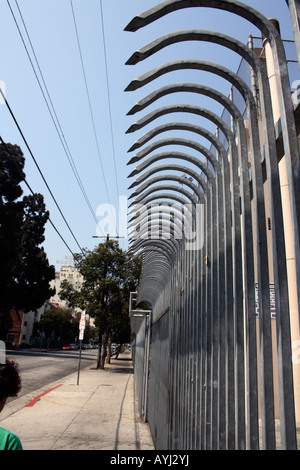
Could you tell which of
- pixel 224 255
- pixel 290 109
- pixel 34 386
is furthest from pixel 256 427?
pixel 34 386

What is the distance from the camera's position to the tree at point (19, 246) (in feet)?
111

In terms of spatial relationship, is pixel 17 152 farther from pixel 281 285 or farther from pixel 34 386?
pixel 281 285

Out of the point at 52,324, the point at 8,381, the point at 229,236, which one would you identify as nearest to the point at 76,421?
the point at 8,381

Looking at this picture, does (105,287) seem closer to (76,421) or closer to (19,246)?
(76,421)

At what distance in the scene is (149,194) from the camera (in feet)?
10.3

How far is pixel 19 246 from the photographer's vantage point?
41.7 m

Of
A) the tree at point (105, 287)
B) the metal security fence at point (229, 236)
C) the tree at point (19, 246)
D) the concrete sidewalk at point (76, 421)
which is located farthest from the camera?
the tree at point (19, 246)

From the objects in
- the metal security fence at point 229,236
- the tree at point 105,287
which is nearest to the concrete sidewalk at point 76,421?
the metal security fence at point 229,236

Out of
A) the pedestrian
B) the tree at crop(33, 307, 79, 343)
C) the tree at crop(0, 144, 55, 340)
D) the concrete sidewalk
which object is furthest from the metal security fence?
the tree at crop(33, 307, 79, 343)

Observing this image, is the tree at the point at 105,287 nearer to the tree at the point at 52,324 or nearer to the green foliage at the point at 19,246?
the green foliage at the point at 19,246

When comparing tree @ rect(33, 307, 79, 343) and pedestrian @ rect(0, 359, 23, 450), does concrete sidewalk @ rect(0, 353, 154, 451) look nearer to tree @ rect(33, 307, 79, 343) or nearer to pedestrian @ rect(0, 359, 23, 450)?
pedestrian @ rect(0, 359, 23, 450)

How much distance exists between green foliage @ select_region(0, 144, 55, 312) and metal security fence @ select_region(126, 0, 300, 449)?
3066 cm

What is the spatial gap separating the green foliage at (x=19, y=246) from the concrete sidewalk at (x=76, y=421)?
22726mm
